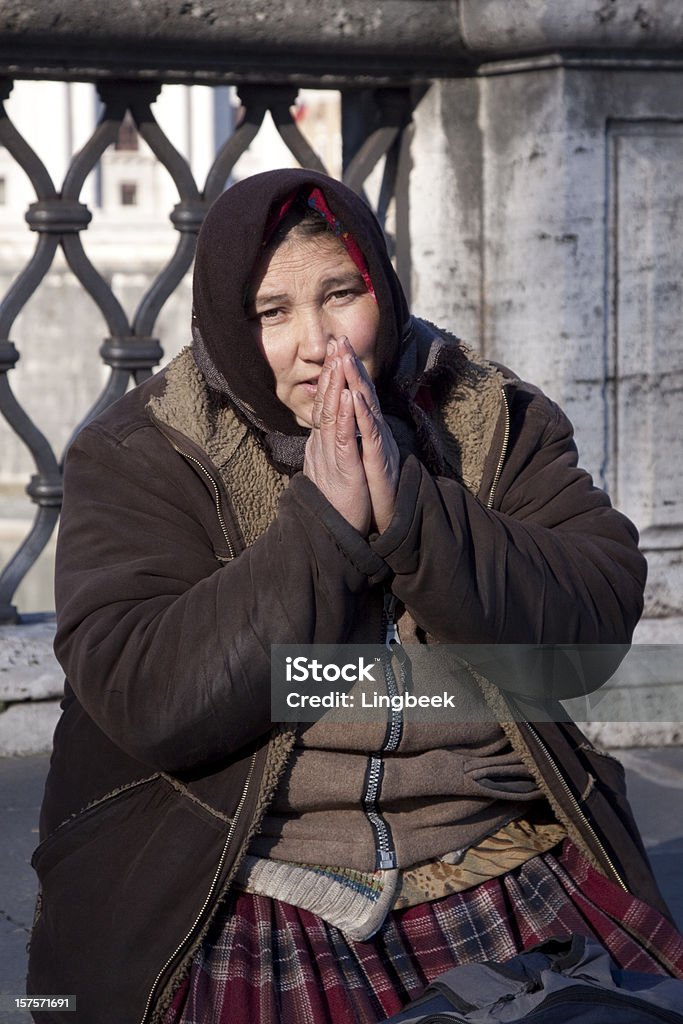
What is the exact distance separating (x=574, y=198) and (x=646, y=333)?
37 centimetres

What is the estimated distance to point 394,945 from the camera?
2.01m

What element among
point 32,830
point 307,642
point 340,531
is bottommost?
point 32,830

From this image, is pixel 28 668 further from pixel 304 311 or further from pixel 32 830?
pixel 304 311

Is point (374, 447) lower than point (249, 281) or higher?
lower

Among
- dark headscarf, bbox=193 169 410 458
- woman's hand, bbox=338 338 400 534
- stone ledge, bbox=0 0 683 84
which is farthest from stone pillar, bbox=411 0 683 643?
woman's hand, bbox=338 338 400 534

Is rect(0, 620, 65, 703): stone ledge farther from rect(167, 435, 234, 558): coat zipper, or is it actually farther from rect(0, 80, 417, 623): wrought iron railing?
rect(167, 435, 234, 558): coat zipper

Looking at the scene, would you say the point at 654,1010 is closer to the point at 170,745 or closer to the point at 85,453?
the point at 170,745

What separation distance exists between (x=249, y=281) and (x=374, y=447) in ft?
1.03

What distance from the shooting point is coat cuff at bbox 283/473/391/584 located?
189 cm

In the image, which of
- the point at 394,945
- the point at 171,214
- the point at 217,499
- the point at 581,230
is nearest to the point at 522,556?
the point at 217,499

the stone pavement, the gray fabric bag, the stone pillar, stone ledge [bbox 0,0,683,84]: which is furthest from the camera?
the stone pillar

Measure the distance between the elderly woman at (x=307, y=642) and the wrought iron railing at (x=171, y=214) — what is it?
5.23 feet

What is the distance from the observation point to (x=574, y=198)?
12.1 ft

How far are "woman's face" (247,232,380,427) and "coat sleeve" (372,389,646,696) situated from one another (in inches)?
8.9
